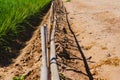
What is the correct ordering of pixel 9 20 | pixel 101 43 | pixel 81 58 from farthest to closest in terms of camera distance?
pixel 9 20
pixel 101 43
pixel 81 58

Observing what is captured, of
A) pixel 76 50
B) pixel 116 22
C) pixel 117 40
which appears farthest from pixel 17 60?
pixel 116 22

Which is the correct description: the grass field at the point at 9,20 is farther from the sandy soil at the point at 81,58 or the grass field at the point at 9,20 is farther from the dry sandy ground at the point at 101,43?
the dry sandy ground at the point at 101,43

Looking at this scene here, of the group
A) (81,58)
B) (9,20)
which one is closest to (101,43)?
(81,58)

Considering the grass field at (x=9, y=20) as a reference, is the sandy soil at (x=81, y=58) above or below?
below

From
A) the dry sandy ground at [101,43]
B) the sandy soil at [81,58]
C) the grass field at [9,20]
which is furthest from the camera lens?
the grass field at [9,20]

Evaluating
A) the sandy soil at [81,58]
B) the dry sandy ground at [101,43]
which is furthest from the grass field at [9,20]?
the dry sandy ground at [101,43]

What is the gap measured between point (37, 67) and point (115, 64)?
4.79 ft

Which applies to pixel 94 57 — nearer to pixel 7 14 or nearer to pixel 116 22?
pixel 7 14

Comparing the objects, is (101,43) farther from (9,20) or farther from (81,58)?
(9,20)

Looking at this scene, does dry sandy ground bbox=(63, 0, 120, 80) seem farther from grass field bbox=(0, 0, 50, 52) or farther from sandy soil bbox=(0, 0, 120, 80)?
grass field bbox=(0, 0, 50, 52)

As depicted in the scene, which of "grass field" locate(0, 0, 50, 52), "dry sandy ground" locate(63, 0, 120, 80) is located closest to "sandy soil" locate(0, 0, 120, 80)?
"dry sandy ground" locate(63, 0, 120, 80)

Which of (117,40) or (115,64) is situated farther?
(117,40)

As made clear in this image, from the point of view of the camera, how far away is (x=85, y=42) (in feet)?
24.9

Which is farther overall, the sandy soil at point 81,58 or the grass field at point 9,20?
the grass field at point 9,20
